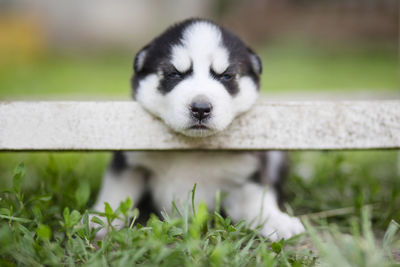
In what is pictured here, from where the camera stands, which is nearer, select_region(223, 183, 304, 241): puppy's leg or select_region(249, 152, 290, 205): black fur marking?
select_region(223, 183, 304, 241): puppy's leg

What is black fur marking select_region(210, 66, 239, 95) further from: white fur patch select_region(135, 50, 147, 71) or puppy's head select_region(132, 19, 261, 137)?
white fur patch select_region(135, 50, 147, 71)

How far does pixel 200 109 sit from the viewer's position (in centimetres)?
234

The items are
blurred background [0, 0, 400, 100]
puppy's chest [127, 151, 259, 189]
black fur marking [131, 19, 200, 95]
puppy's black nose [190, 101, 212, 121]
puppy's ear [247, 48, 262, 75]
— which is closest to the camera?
puppy's black nose [190, 101, 212, 121]

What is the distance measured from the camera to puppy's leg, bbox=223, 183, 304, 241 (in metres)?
2.46

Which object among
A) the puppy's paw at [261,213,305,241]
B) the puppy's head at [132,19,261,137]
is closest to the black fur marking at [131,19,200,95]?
the puppy's head at [132,19,261,137]

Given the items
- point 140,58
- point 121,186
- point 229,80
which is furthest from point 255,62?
point 121,186

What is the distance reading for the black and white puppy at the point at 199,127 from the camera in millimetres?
2477

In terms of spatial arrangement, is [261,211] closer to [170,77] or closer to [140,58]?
[170,77]

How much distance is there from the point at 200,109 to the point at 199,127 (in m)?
0.11

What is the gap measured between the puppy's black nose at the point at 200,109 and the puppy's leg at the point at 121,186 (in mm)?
747

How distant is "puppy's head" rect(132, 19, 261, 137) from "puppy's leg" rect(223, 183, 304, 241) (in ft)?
1.85

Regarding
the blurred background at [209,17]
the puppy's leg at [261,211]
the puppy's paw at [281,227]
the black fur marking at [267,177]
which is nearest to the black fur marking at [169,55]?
the black fur marking at [267,177]

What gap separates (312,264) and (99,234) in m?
1.25

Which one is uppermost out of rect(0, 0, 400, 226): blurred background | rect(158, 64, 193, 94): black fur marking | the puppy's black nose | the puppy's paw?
rect(0, 0, 400, 226): blurred background
